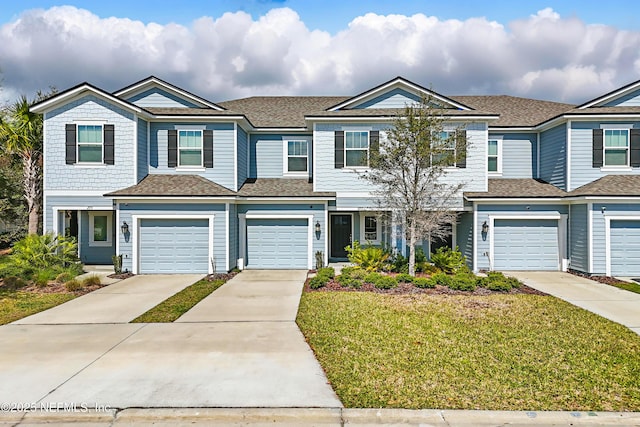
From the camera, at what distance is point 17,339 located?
25.0 ft

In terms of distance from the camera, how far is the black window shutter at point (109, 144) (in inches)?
615

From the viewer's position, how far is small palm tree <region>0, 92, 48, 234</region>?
1825 centimetres

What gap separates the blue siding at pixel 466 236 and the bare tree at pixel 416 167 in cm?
235

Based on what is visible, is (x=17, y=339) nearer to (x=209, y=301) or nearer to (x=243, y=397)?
(x=209, y=301)

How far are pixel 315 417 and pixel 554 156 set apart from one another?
1611 centimetres

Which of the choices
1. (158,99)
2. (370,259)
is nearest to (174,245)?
(158,99)

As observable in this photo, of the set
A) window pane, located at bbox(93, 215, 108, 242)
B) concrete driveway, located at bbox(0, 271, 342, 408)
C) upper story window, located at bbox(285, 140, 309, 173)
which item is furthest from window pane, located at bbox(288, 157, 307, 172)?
concrete driveway, located at bbox(0, 271, 342, 408)

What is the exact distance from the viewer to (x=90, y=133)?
1567cm

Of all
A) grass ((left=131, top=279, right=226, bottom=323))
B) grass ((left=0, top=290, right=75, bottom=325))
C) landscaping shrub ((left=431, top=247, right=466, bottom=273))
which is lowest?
grass ((left=0, top=290, right=75, bottom=325))

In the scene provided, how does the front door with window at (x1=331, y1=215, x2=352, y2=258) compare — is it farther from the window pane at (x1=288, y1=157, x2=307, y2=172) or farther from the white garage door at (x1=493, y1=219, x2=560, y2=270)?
the white garage door at (x1=493, y1=219, x2=560, y2=270)

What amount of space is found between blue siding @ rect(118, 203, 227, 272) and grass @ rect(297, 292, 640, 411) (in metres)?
5.80

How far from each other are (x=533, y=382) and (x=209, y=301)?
784 centimetres

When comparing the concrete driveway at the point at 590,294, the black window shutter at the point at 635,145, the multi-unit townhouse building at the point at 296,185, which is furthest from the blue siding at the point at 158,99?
the black window shutter at the point at 635,145

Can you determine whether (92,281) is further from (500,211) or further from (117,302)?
(500,211)
